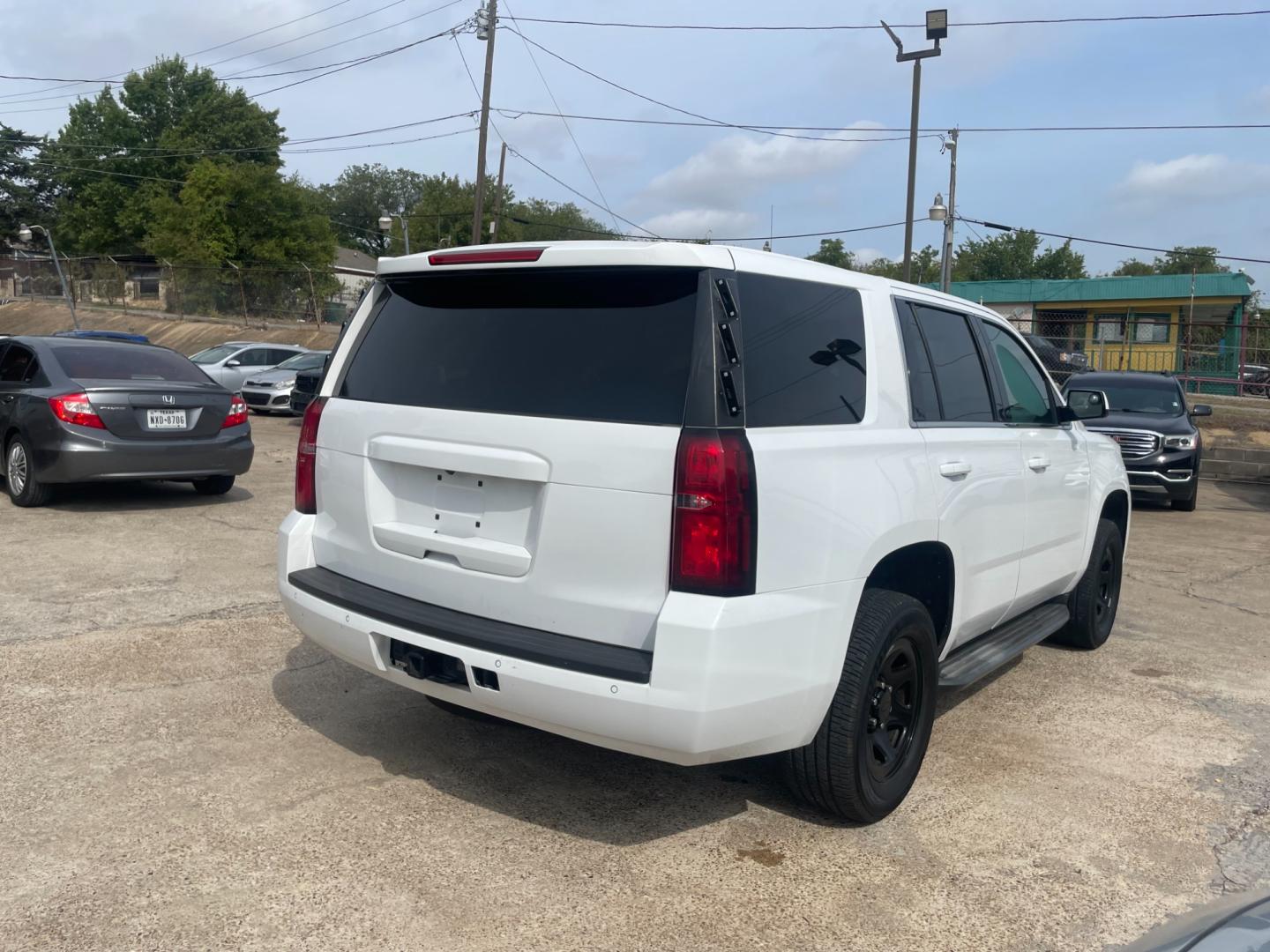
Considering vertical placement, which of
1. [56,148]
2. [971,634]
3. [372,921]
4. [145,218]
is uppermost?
[56,148]

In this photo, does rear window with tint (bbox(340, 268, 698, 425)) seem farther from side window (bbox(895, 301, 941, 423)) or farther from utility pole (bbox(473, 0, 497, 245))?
utility pole (bbox(473, 0, 497, 245))

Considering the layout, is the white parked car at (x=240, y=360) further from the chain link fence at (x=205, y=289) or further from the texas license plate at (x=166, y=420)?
the texas license plate at (x=166, y=420)

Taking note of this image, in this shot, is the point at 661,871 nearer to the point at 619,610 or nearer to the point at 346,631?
the point at 619,610

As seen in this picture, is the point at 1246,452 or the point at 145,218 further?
the point at 145,218

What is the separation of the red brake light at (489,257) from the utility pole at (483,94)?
73.7 ft

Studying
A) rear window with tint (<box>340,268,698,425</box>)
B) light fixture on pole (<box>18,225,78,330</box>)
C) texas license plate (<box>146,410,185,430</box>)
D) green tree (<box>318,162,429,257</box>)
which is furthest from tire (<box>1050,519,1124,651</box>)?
green tree (<box>318,162,429,257</box>)

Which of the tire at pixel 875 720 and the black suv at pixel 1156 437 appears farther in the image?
the black suv at pixel 1156 437

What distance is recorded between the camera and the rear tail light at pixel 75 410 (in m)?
8.95

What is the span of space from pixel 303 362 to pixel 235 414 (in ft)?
41.8

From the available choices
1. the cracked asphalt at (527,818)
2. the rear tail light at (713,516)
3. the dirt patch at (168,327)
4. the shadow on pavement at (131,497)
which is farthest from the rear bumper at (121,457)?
the dirt patch at (168,327)

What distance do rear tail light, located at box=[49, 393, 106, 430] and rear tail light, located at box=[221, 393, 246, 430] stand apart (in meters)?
1.10

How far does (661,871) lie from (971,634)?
1.87m

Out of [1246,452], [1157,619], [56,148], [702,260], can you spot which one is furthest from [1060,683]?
[56,148]

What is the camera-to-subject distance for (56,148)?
238ft
